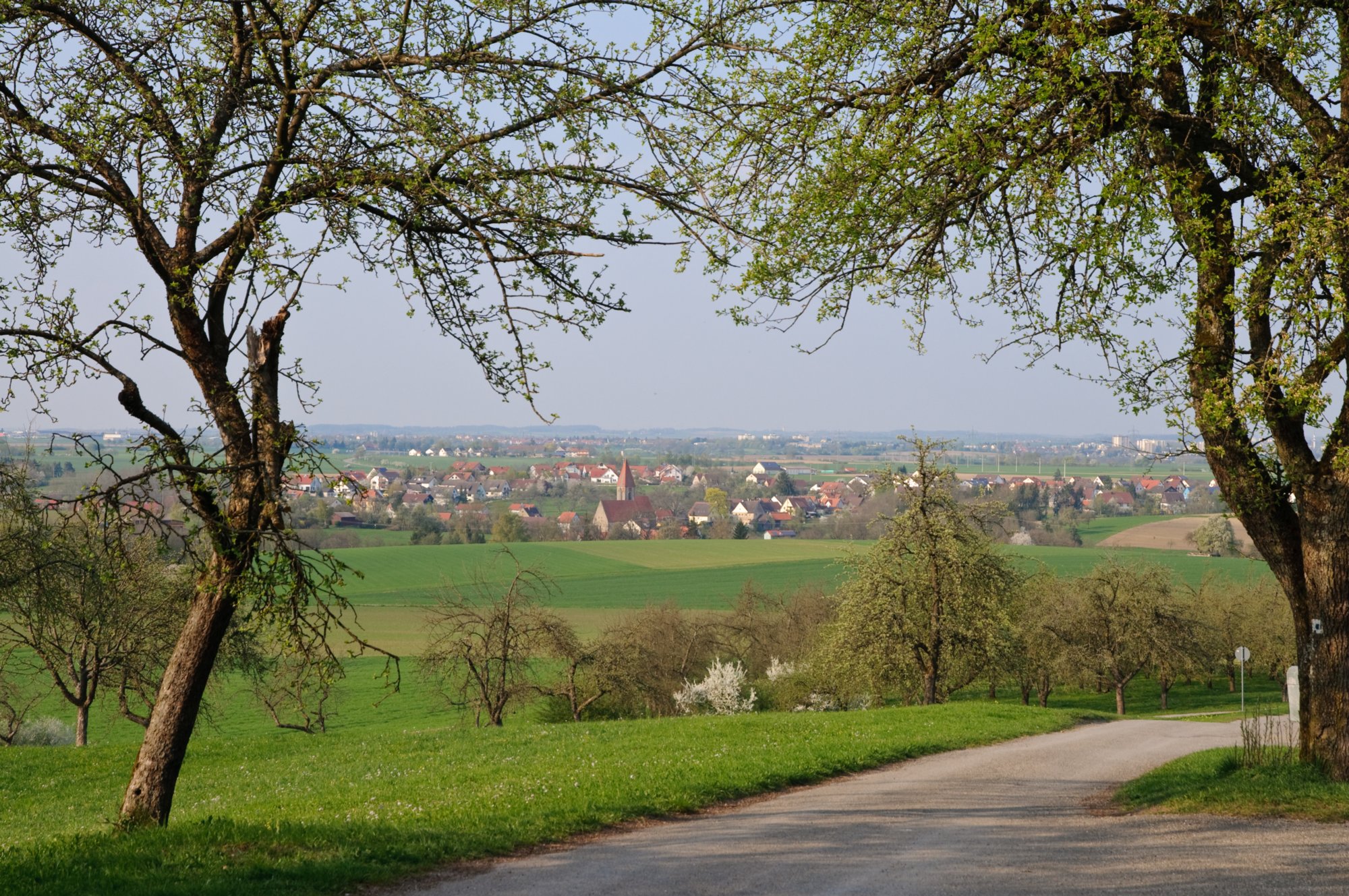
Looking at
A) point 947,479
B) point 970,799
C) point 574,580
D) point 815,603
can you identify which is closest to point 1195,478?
point 574,580

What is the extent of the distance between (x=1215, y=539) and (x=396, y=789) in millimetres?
91133

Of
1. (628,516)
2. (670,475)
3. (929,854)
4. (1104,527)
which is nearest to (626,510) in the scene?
(628,516)

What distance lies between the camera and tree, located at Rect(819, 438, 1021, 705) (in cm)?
3058

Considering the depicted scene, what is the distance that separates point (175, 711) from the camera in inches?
350

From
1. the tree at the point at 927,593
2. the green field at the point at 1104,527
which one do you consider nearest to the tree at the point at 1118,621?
the tree at the point at 927,593

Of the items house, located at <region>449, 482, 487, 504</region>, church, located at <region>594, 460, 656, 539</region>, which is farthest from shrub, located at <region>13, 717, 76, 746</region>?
house, located at <region>449, 482, 487, 504</region>

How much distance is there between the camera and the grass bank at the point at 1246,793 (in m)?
10.7

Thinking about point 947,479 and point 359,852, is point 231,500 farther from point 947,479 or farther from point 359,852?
point 947,479

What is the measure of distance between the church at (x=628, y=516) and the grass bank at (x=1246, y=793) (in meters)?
108

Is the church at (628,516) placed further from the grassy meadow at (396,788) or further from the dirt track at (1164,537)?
the grassy meadow at (396,788)

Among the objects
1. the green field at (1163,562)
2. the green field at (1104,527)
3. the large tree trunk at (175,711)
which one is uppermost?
the large tree trunk at (175,711)

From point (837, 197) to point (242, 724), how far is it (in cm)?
4498

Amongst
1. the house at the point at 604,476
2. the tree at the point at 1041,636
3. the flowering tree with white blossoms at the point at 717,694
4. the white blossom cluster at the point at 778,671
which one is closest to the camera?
the flowering tree with white blossoms at the point at 717,694

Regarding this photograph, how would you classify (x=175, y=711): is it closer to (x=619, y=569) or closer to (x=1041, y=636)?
(x=1041, y=636)
